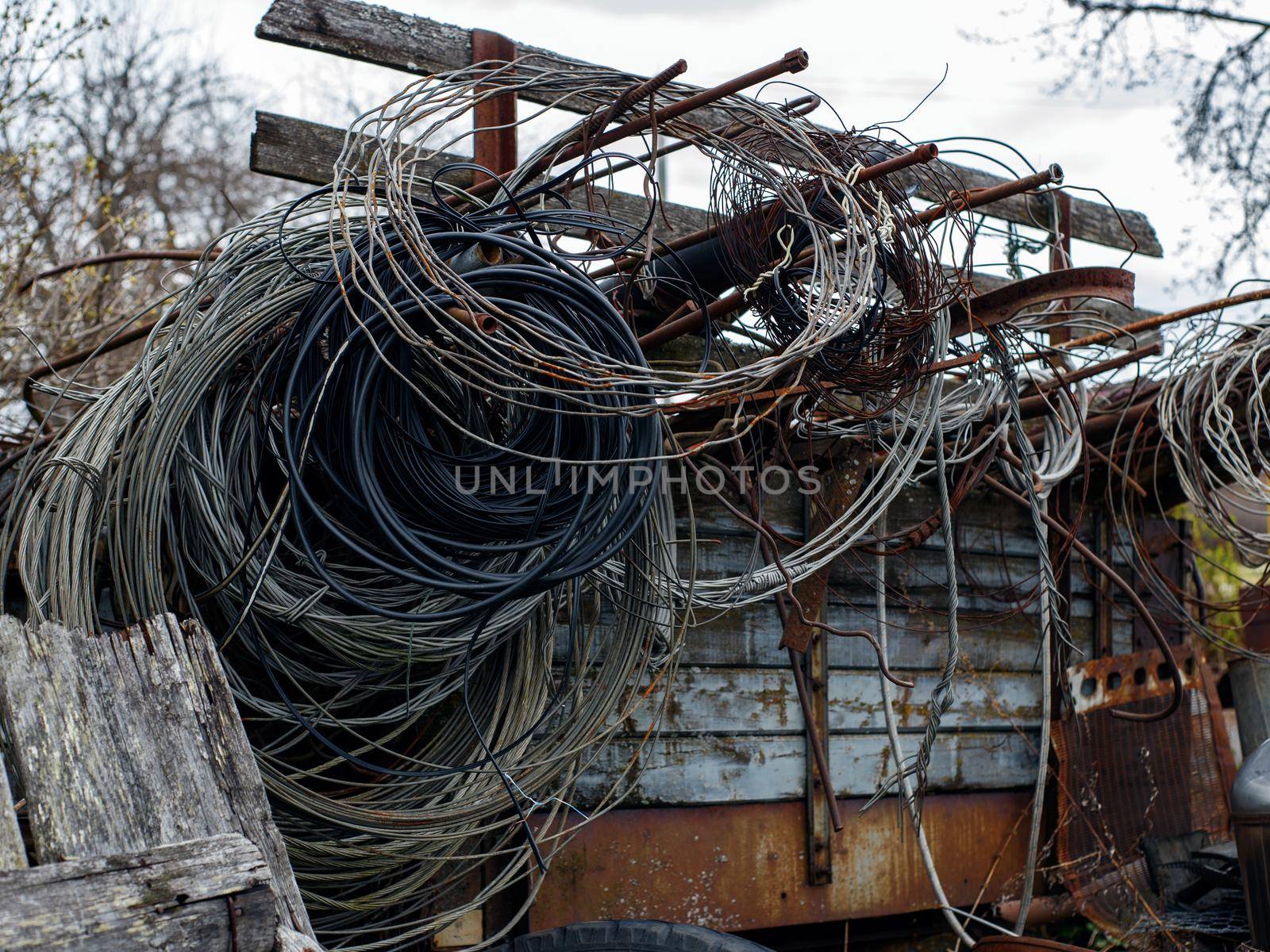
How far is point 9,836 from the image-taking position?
1614 millimetres

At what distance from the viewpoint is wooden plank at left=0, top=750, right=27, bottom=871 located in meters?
1.58

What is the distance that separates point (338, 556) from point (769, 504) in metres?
1.60

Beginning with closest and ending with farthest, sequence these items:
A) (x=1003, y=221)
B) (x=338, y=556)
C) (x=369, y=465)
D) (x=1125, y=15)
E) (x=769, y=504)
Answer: (x=369, y=465)
(x=338, y=556)
(x=769, y=504)
(x=1003, y=221)
(x=1125, y=15)

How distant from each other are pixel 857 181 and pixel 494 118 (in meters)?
1.40

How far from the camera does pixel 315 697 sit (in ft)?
9.84

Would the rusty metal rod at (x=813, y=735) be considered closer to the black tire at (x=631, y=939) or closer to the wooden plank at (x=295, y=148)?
the black tire at (x=631, y=939)

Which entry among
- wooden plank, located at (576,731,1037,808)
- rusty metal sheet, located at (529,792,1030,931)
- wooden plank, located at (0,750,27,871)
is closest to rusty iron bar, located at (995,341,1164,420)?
wooden plank, located at (576,731,1037,808)

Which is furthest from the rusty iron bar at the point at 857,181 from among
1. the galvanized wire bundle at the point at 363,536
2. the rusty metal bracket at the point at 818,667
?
the rusty metal bracket at the point at 818,667

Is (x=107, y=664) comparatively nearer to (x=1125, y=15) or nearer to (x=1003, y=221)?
(x=1003, y=221)

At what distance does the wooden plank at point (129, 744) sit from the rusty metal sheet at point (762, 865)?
1.48 metres

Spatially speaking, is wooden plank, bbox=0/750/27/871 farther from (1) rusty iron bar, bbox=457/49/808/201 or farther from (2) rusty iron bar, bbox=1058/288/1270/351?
(2) rusty iron bar, bbox=1058/288/1270/351

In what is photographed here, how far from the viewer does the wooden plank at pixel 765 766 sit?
3465mm

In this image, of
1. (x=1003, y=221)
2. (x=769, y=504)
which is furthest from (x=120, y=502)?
(x=1003, y=221)

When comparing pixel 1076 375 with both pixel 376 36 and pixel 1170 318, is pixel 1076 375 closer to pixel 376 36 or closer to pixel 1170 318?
pixel 1170 318
